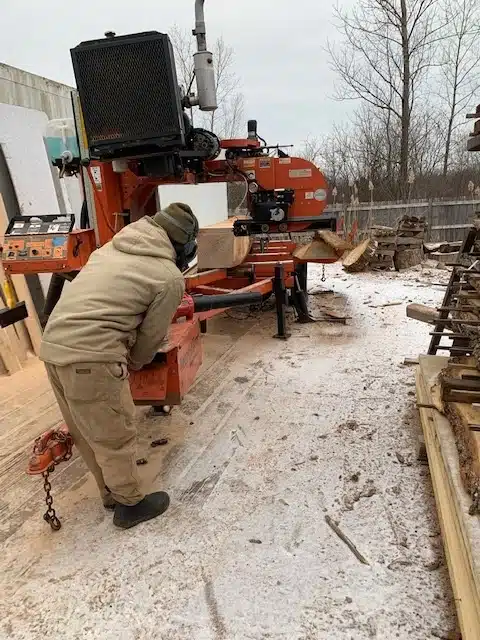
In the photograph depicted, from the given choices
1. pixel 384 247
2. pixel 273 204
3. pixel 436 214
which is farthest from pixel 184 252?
pixel 436 214

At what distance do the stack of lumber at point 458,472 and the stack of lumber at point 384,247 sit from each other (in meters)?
7.33

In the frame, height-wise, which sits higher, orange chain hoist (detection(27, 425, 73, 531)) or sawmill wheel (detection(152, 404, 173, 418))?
orange chain hoist (detection(27, 425, 73, 531))

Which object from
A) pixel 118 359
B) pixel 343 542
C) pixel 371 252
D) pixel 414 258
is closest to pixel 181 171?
pixel 118 359

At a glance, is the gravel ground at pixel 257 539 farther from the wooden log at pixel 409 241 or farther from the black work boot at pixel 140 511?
the wooden log at pixel 409 241

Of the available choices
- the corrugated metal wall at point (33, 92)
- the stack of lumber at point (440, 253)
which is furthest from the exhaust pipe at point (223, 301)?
the stack of lumber at point (440, 253)

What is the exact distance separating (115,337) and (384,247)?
921 cm

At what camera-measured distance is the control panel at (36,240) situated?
3979 millimetres

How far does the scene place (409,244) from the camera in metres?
10.8

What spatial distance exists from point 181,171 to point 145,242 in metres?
1.86

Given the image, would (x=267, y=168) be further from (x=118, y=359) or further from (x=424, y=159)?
(x=424, y=159)

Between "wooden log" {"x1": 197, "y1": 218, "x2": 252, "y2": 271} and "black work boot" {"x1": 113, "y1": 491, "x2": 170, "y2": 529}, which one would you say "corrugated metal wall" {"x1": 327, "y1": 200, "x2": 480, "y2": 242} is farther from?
"black work boot" {"x1": 113, "y1": 491, "x2": 170, "y2": 529}

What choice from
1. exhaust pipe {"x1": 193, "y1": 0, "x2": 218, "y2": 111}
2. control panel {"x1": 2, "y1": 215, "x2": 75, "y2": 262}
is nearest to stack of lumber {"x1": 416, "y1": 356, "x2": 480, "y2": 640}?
exhaust pipe {"x1": 193, "y1": 0, "x2": 218, "y2": 111}

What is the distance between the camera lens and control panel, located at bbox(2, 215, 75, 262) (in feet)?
13.1

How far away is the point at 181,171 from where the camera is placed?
14.3 feet
